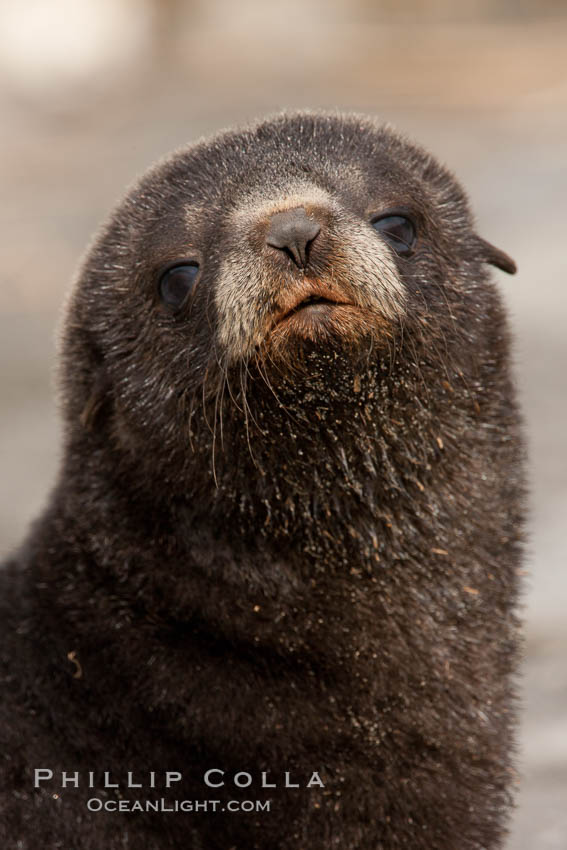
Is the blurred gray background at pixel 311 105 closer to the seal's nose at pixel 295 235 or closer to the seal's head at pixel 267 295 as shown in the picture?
the seal's head at pixel 267 295

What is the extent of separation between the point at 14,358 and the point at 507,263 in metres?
7.72

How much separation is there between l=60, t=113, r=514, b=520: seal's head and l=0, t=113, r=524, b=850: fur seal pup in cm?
1

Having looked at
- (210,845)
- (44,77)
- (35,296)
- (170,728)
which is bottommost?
(210,845)

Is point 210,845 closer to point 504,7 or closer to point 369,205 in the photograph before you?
point 369,205

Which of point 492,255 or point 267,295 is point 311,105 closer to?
point 492,255

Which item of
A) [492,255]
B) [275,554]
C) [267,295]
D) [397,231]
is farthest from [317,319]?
[492,255]

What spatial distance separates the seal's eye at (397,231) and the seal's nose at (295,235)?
567 millimetres

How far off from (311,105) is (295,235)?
49.3ft

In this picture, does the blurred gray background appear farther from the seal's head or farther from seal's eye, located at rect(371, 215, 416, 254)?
seal's eye, located at rect(371, 215, 416, 254)

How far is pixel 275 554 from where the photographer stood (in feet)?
15.7

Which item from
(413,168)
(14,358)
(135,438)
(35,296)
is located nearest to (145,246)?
(135,438)

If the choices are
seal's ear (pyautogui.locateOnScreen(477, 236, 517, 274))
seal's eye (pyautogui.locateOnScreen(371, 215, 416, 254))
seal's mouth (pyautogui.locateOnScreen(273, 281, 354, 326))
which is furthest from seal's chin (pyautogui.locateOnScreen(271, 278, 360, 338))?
seal's ear (pyautogui.locateOnScreen(477, 236, 517, 274))

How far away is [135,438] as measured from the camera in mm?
4941

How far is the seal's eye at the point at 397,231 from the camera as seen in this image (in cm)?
477
